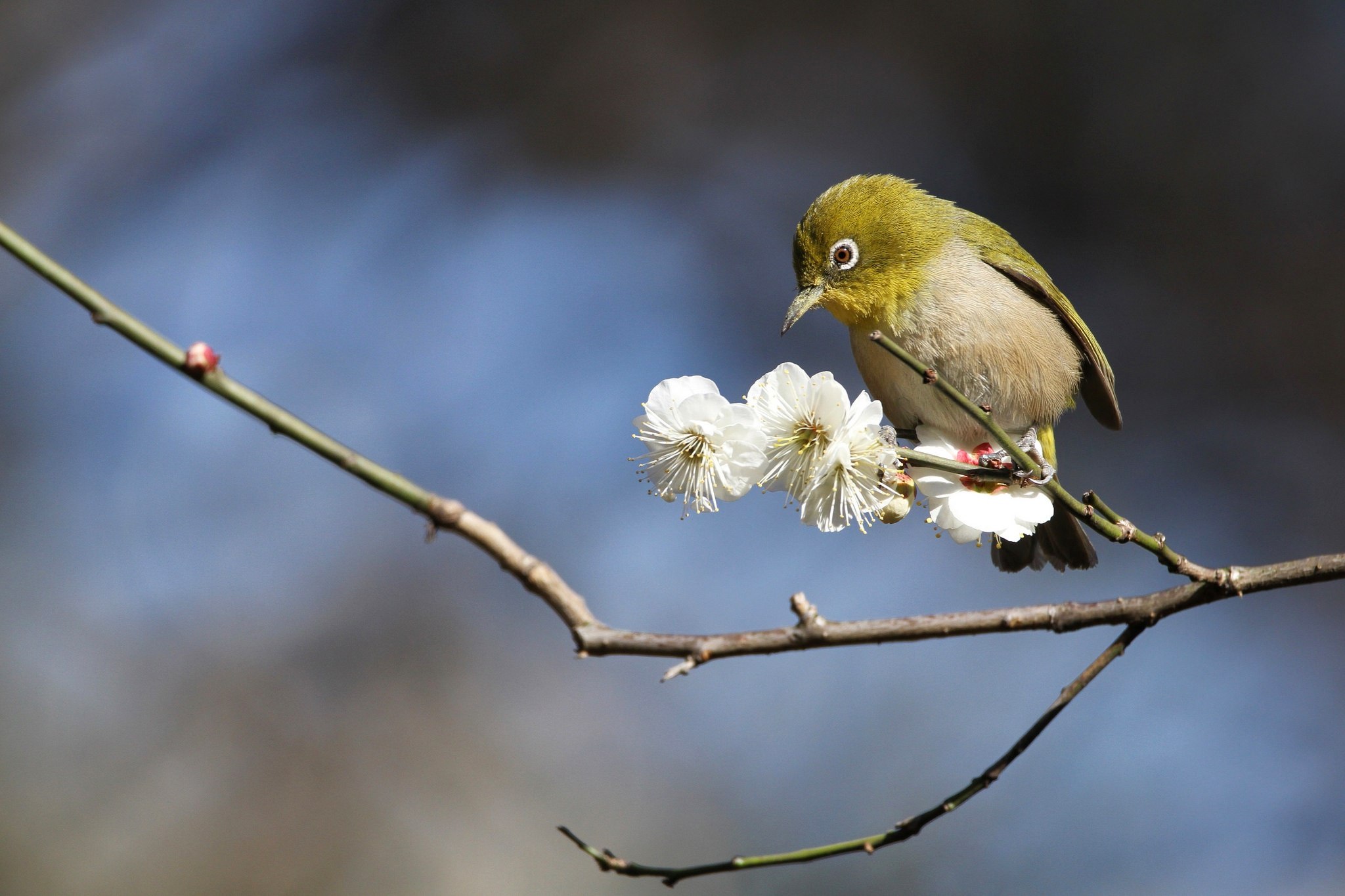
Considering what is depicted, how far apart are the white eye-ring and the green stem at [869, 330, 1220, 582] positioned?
3.33ft

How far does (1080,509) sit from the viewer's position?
1.49 metres

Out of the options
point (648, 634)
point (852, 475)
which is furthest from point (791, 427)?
point (648, 634)

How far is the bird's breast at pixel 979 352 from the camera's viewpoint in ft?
8.03

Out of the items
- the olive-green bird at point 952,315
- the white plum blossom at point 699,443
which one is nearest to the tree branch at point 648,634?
the white plum blossom at point 699,443

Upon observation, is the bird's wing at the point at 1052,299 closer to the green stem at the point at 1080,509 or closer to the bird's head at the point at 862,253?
the bird's head at the point at 862,253

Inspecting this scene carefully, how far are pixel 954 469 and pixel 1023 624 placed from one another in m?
0.26

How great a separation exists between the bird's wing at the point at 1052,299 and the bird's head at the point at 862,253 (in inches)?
4.5

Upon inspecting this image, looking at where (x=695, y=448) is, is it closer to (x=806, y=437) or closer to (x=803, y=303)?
(x=806, y=437)

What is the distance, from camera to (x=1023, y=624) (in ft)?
4.83

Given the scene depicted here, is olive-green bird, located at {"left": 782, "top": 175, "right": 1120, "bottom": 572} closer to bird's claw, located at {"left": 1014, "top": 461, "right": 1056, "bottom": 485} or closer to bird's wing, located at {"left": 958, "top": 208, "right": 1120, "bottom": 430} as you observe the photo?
bird's wing, located at {"left": 958, "top": 208, "right": 1120, "bottom": 430}

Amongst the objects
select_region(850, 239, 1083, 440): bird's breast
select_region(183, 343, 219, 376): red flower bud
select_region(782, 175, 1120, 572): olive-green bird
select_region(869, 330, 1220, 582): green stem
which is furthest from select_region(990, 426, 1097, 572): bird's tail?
select_region(183, 343, 219, 376): red flower bud

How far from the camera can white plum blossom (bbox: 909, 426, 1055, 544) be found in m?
1.86

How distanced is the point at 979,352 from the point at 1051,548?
59 cm

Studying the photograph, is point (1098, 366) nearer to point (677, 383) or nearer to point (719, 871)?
point (677, 383)
